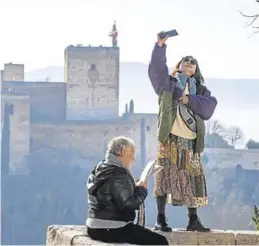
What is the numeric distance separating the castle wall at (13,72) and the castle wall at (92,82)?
489 centimetres

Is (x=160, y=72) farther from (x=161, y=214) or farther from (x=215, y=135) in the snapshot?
(x=215, y=135)

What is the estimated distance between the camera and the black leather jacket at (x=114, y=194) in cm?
356

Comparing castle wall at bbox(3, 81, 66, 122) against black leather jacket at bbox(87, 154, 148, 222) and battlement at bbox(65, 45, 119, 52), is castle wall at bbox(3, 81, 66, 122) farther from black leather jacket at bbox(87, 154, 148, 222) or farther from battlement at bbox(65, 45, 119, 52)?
black leather jacket at bbox(87, 154, 148, 222)

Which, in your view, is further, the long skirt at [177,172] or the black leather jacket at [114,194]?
the long skirt at [177,172]

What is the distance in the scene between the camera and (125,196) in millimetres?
3561

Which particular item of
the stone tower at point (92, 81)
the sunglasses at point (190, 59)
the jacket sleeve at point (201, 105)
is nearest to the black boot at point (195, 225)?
the jacket sleeve at point (201, 105)

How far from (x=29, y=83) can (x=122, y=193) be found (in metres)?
60.8

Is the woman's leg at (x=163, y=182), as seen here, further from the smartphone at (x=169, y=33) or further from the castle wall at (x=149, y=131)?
the castle wall at (x=149, y=131)

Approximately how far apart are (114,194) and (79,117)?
6028 centimetres

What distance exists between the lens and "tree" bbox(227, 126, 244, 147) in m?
Result: 69.3

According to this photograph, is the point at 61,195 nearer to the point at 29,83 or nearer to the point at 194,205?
the point at 29,83

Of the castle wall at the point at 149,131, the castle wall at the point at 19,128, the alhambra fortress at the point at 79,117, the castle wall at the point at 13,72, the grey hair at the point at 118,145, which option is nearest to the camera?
the grey hair at the point at 118,145

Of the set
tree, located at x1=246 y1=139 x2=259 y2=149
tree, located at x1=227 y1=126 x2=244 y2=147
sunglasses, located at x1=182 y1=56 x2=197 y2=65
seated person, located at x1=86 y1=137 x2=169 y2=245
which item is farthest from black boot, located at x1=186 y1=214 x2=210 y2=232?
tree, located at x1=227 y1=126 x2=244 y2=147

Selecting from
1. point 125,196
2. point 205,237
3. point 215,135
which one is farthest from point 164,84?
point 215,135
